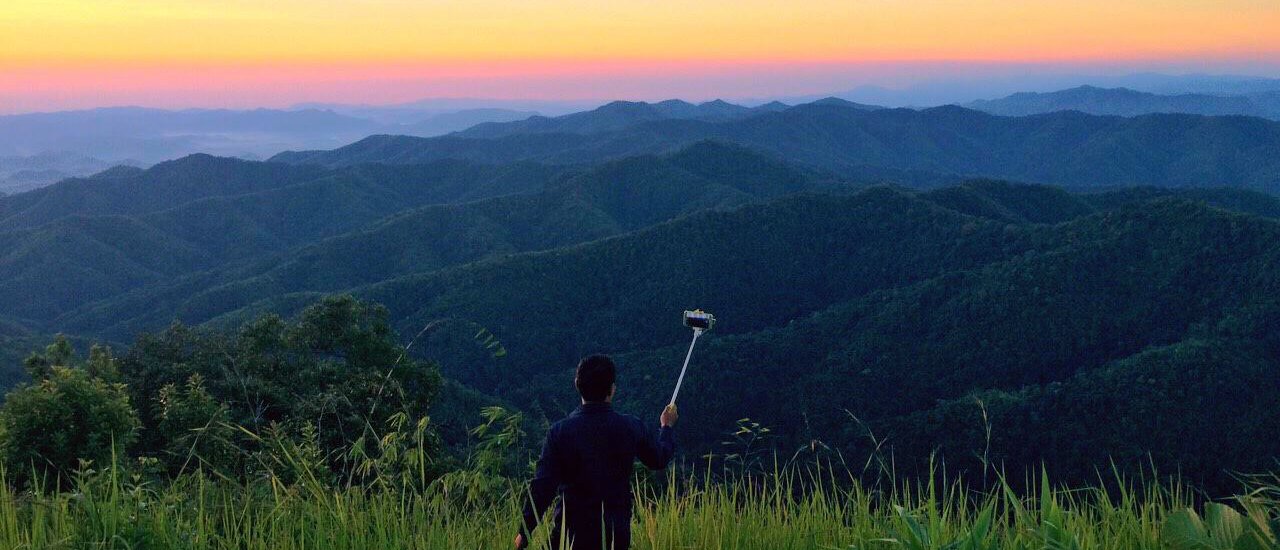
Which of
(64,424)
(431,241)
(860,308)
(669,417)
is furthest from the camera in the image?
(431,241)

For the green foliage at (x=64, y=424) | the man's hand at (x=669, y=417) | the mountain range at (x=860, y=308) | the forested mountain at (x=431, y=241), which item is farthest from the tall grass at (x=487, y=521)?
the forested mountain at (x=431, y=241)

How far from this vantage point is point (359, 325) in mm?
28625

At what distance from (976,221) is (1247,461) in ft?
187

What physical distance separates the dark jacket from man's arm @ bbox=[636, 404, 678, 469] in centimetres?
1

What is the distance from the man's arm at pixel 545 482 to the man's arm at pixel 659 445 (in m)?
0.48

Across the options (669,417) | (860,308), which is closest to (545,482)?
(669,417)

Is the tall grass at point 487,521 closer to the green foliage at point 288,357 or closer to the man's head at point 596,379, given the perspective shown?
the man's head at point 596,379

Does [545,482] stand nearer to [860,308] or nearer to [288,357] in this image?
[288,357]

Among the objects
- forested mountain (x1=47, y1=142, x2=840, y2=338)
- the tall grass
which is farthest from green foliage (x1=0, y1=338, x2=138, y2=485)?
forested mountain (x1=47, y1=142, x2=840, y2=338)

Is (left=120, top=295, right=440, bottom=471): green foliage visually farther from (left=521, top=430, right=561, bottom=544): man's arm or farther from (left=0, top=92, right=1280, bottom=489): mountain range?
(left=521, top=430, right=561, bottom=544): man's arm

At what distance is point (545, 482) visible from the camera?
4270mm

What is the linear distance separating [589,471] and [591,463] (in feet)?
0.14

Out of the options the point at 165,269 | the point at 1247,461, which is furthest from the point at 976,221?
the point at 165,269

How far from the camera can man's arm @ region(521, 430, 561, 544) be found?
4.22 m
